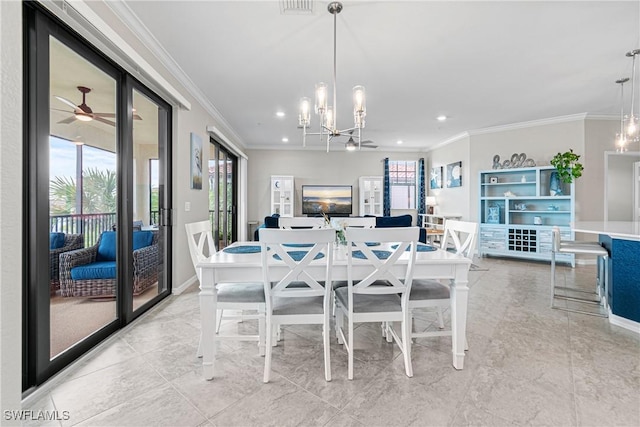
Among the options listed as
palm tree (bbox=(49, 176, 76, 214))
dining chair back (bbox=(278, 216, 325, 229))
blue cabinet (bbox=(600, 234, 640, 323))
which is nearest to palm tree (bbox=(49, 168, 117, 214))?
palm tree (bbox=(49, 176, 76, 214))

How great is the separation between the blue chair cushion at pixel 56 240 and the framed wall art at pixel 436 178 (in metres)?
7.35

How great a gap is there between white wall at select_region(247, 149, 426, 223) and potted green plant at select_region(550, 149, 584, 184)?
153 inches

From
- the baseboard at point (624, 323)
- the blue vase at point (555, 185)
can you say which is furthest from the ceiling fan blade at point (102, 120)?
the blue vase at point (555, 185)

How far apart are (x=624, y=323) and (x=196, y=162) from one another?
503 cm

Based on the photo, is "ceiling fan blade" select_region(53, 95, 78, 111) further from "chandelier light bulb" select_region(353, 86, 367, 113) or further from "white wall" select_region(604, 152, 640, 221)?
"white wall" select_region(604, 152, 640, 221)

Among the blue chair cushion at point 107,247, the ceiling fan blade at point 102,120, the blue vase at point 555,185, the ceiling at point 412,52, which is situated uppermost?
the ceiling at point 412,52

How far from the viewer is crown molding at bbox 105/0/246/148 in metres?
2.23

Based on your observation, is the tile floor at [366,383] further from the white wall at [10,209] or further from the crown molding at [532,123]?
the crown molding at [532,123]

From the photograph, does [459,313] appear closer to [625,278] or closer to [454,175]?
[625,278]

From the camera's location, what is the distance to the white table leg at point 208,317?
1772 millimetres

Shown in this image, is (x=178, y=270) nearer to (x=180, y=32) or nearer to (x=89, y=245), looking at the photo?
(x=89, y=245)

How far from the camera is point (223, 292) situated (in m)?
1.98

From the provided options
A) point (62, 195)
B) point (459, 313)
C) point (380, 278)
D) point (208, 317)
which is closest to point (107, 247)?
point (62, 195)

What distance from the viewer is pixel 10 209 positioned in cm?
61
